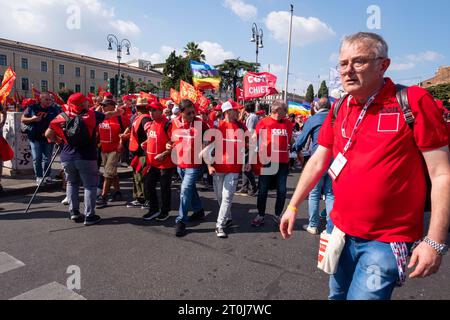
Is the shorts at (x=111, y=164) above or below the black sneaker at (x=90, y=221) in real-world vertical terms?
above

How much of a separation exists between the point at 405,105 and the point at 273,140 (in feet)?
11.1

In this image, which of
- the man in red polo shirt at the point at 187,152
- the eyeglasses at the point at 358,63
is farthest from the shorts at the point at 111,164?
the eyeglasses at the point at 358,63

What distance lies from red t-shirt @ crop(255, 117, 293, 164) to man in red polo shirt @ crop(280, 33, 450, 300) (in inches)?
123

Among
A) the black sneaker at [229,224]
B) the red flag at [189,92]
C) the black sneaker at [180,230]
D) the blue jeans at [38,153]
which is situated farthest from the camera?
the red flag at [189,92]

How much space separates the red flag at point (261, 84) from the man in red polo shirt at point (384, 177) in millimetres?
9879

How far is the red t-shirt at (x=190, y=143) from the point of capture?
458 centimetres

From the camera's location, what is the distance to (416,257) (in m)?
1.45

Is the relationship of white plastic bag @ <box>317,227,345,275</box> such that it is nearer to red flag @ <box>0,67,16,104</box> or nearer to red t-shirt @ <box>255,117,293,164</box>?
red t-shirt @ <box>255,117,293,164</box>

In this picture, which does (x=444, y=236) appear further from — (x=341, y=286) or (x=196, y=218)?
(x=196, y=218)

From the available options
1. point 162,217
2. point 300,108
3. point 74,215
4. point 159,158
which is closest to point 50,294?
point 74,215

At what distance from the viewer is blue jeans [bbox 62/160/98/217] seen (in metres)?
4.74

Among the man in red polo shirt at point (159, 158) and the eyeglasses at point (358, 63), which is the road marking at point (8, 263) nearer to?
the man in red polo shirt at point (159, 158)

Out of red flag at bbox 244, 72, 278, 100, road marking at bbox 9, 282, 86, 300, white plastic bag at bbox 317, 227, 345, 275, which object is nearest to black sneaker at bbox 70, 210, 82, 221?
road marking at bbox 9, 282, 86, 300

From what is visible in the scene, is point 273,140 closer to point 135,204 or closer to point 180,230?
point 180,230
